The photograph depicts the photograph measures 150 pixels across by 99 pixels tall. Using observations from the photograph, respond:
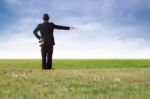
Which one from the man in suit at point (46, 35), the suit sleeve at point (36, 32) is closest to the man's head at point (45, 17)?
the man in suit at point (46, 35)

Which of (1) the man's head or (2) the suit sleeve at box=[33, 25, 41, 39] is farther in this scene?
(2) the suit sleeve at box=[33, 25, 41, 39]

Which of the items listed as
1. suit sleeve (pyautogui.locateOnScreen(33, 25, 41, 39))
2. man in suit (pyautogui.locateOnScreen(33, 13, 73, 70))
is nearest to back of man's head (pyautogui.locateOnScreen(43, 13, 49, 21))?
man in suit (pyautogui.locateOnScreen(33, 13, 73, 70))

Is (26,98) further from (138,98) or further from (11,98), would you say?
(138,98)

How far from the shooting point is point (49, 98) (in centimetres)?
1201

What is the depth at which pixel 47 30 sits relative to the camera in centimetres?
2786

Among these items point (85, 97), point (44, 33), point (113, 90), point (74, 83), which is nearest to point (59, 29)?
point (44, 33)

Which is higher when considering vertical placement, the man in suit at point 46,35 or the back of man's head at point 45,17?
the back of man's head at point 45,17

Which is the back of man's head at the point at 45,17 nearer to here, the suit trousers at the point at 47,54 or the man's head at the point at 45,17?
the man's head at the point at 45,17

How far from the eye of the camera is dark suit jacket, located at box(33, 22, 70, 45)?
2783 centimetres

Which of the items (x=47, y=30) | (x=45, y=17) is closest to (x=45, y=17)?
(x=45, y=17)

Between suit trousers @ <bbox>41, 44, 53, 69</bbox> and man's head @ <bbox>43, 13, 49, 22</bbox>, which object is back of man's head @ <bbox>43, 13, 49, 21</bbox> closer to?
man's head @ <bbox>43, 13, 49, 22</bbox>

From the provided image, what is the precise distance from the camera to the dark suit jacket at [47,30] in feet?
91.3

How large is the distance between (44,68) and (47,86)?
12.8 meters

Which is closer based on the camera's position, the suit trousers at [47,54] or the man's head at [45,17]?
the man's head at [45,17]
